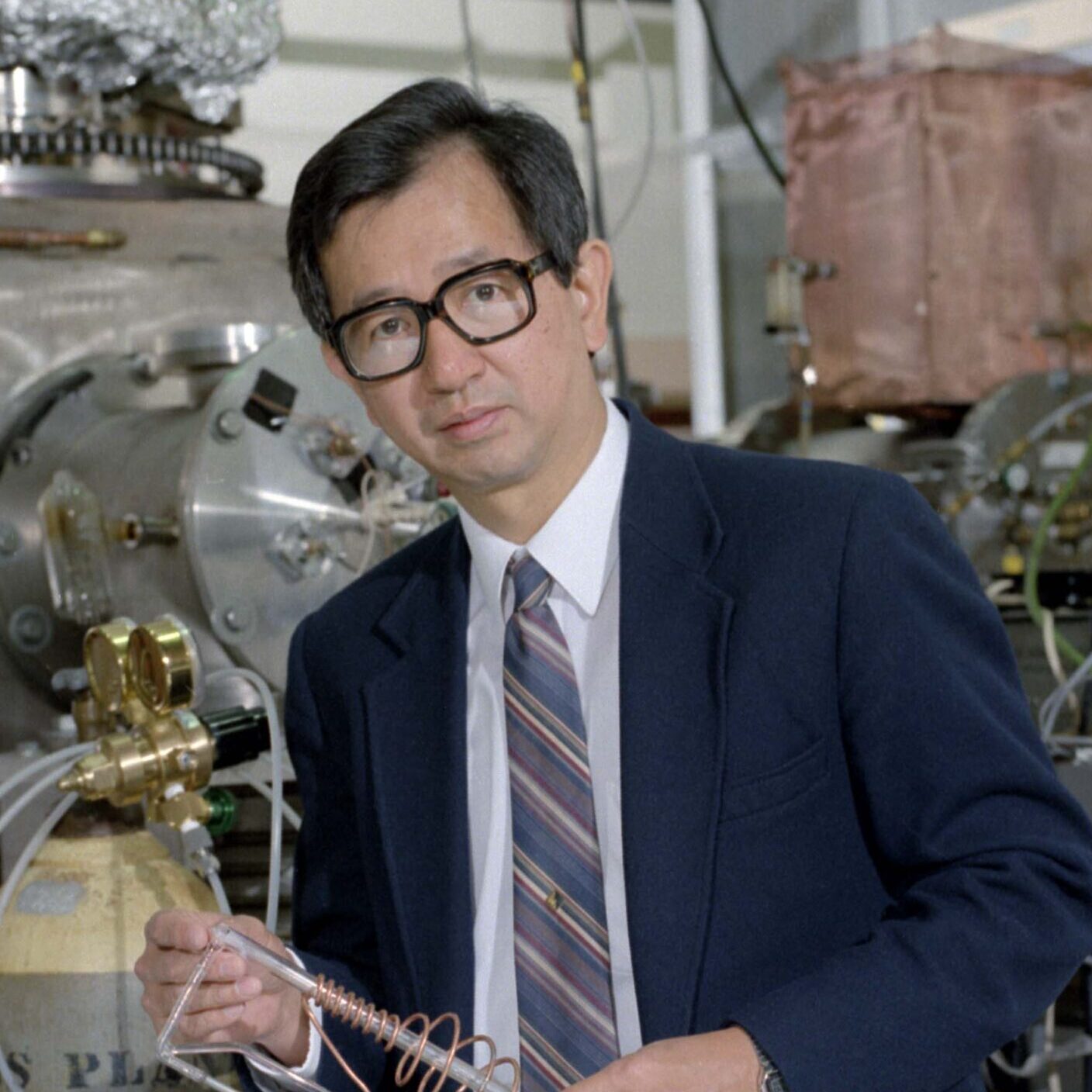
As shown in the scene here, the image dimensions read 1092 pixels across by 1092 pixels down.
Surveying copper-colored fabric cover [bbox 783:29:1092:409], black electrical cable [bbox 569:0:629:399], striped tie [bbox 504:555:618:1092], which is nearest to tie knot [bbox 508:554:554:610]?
striped tie [bbox 504:555:618:1092]

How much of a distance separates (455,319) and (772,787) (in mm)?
363

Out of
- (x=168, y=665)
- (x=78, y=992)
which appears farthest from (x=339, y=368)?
(x=78, y=992)

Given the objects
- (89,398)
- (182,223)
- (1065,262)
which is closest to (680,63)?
(1065,262)

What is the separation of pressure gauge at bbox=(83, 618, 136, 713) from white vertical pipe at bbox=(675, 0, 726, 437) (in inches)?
92.1

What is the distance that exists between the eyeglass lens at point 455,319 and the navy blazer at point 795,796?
0.48ft

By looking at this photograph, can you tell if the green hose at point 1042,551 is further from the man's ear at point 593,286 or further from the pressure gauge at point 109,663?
the pressure gauge at point 109,663

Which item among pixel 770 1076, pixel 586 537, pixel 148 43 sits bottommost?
pixel 770 1076

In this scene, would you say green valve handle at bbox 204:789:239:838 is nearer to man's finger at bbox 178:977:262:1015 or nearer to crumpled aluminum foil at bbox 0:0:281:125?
man's finger at bbox 178:977:262:1015

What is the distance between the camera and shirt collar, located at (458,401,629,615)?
1056 millimetres

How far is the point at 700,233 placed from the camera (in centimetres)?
352

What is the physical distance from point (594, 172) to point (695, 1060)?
1651mm

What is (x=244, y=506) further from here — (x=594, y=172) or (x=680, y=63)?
(x=680, y=63)

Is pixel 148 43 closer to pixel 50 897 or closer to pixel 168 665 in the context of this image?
pixel 168 665

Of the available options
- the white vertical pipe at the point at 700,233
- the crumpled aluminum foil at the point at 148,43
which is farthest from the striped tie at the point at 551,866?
the white vertical pipe at the point at 700,233
